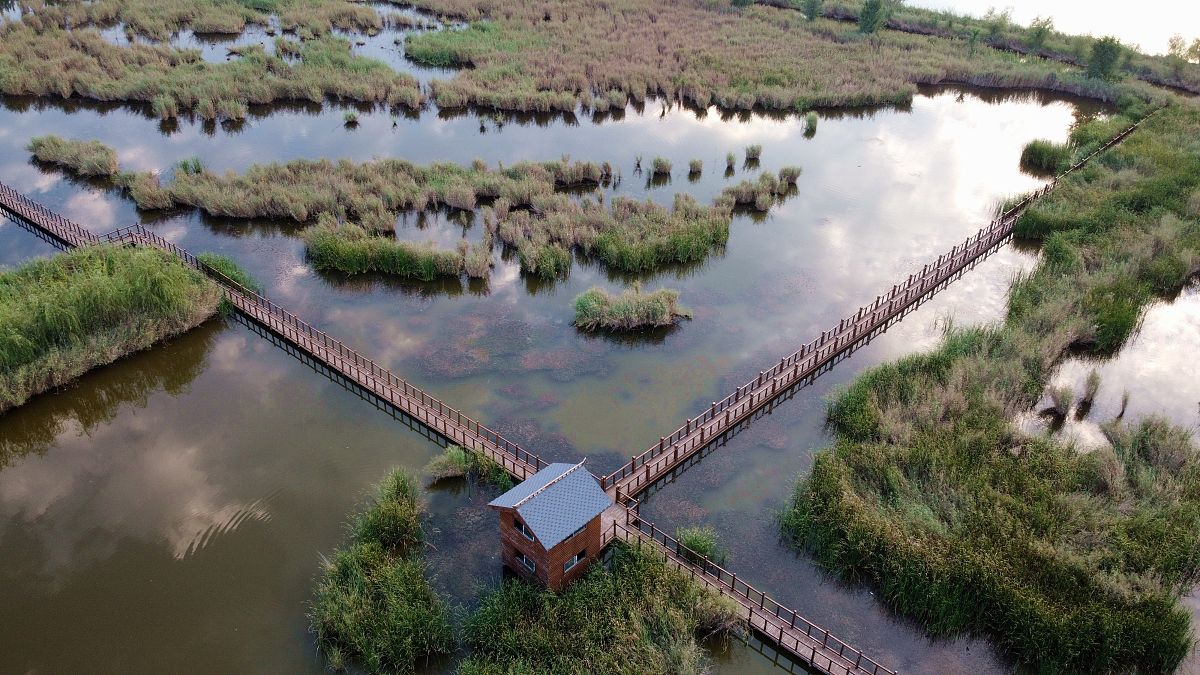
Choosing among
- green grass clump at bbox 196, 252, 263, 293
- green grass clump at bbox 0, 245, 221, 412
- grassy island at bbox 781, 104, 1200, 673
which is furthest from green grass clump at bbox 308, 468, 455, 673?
green grass clump at bbox 196, 252, 263, 293

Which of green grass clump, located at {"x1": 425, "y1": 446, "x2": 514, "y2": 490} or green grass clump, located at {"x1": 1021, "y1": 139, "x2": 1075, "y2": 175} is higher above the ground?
green grass clump, located at {"x1": 1021, "y1": 139, "x2": 1075, "y2": 175}

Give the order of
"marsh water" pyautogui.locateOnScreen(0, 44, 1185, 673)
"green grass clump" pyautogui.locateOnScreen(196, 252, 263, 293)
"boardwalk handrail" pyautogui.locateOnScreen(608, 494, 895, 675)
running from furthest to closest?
"green grass clump" pyautogui.locateOnScreen(196, 252, 263, 293), "marsh water" pyautogui.locateOnScreen(0, 44, 1185, 673), "boardwalk handrail" pyautogui.locateOnScreen(608, 494, 895, 675)

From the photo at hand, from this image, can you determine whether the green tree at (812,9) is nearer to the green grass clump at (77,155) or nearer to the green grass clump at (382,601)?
the green grass clump at (77,155)

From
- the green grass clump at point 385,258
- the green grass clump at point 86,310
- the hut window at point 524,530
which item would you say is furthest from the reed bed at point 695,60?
the hut window at point 524,530

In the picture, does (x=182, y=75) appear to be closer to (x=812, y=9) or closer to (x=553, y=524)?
(x=553, y=524)

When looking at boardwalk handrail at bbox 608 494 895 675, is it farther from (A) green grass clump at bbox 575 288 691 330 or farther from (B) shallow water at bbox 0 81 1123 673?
(A) green grass clump at bbox 575 288 691 330

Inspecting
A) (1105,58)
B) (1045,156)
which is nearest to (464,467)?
(1045,156)

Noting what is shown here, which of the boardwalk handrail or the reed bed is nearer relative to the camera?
the boardwalk handrail
